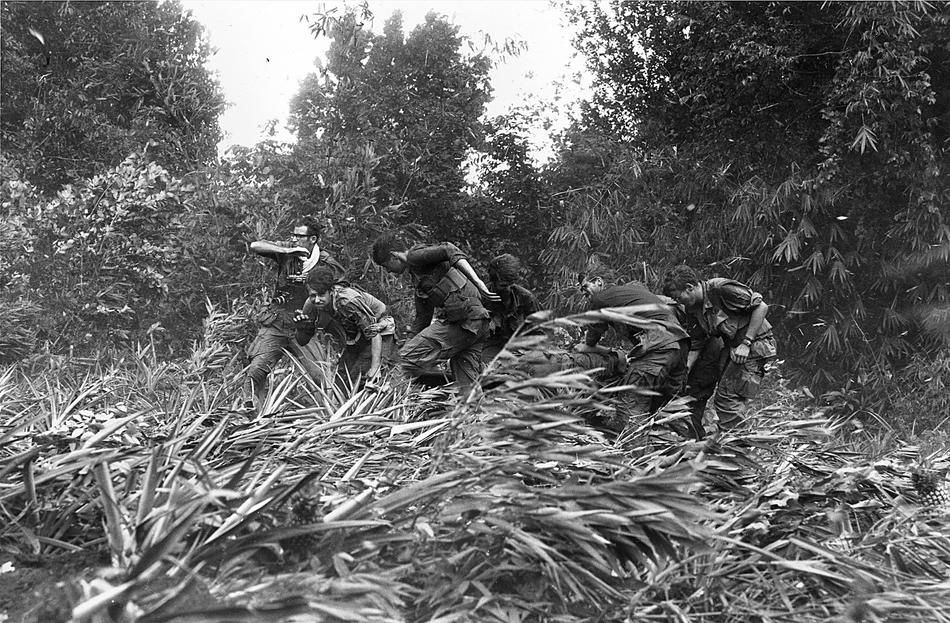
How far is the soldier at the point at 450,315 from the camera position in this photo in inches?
217

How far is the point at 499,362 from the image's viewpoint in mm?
2561

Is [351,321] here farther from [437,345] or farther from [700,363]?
[700,363]

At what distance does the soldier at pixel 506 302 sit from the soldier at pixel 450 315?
0.33ft

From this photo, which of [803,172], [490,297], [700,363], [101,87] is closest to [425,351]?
[490,297]

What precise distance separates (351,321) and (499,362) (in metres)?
3.93

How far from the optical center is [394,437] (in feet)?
11.1

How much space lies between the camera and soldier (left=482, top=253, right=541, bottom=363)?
5680 millimetres

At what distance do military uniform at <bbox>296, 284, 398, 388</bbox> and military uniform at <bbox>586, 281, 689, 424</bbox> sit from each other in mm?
1567

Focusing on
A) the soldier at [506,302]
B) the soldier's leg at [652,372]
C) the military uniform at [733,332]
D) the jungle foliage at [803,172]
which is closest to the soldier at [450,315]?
the soldier at [506,302]

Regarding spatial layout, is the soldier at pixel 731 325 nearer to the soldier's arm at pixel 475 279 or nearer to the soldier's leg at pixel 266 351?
the soldier's arm at pixel 475 279

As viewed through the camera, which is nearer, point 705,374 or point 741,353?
point 741,353

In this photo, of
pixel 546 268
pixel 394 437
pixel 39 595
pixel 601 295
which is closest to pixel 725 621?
pixel 394 437

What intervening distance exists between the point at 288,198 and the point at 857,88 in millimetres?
6321

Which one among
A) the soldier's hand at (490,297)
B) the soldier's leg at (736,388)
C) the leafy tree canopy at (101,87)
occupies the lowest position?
the soldier's leg at (736,388)
